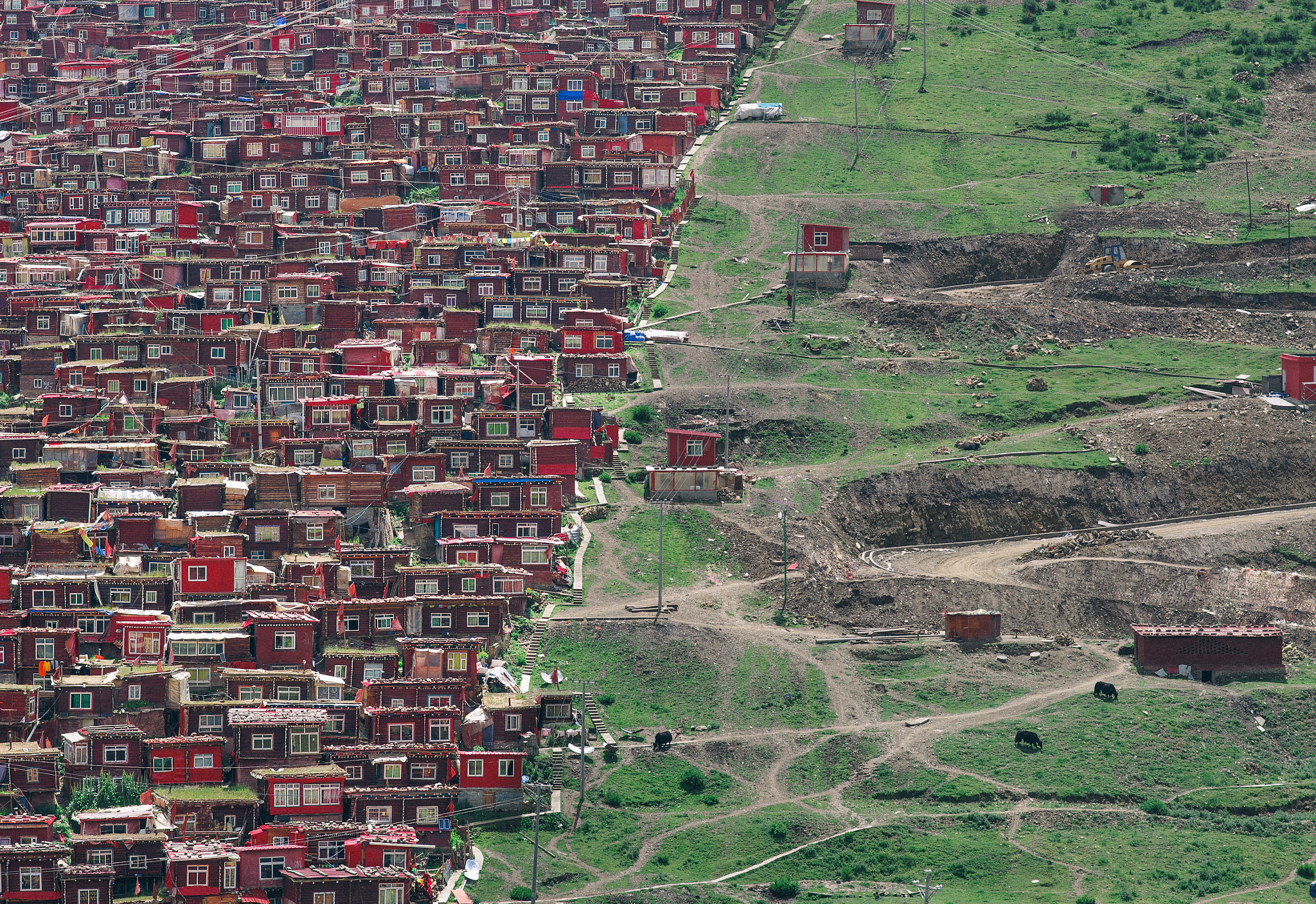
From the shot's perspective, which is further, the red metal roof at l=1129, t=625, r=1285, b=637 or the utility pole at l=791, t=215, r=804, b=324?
the utility pole at l=791, t=215, r=804, b=324

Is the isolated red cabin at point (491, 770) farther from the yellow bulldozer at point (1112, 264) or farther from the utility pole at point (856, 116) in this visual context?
the utility pole at point (856, 116)

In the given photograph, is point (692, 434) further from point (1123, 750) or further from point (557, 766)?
point (1123, 750)

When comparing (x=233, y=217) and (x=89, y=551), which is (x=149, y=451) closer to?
(x=89, y=551)

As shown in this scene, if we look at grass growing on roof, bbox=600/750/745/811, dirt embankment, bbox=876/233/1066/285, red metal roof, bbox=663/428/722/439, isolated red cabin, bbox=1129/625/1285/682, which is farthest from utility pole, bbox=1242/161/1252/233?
grass growing on roof, bbox=600/750/745/811

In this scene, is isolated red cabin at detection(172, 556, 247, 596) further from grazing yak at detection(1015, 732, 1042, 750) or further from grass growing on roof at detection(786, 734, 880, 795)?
grazing yak at detection(1015, 732, 1042, 750)

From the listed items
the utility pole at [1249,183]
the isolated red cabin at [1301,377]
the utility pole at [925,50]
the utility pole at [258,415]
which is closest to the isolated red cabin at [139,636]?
the utility pole at [258,415]

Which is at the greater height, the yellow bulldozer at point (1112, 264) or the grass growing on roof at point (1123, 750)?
the yellow bulldozer at point (1112, 264)
